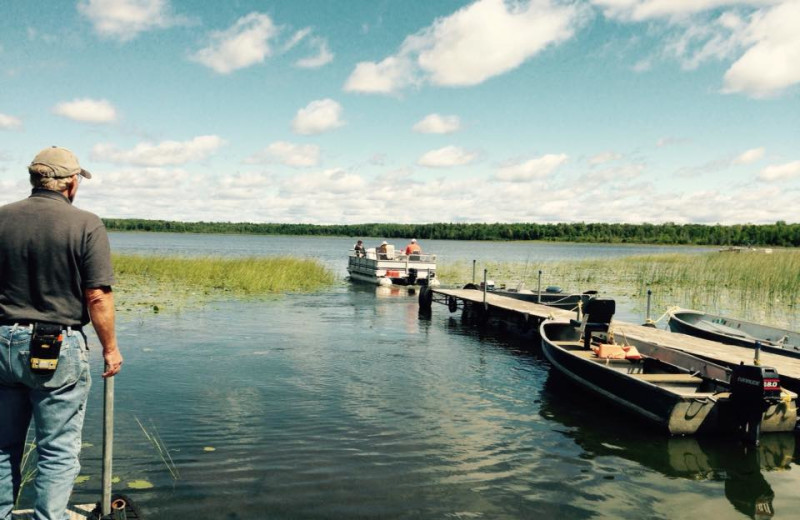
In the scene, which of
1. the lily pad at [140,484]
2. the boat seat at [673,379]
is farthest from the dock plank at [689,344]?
the lily pad at [140,484]

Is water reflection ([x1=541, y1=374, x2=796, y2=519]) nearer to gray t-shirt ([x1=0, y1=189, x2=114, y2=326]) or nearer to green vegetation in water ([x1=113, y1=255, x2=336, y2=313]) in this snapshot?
gray t-shirt ([x1=0, y1=189, x2=114, y2=326])

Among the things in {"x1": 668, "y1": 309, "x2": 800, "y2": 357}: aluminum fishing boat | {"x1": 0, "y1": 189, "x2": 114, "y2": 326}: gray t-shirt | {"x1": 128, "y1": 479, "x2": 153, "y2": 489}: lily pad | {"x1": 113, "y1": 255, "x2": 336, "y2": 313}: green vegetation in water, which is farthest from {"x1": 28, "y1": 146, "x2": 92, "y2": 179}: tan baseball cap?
{"x1": 113, "y1": 255, "x2": 336, "y2": 313}: green vegetation in water

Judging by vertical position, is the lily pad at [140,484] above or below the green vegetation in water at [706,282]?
below

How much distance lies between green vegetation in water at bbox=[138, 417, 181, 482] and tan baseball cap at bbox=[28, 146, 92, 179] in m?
4.39

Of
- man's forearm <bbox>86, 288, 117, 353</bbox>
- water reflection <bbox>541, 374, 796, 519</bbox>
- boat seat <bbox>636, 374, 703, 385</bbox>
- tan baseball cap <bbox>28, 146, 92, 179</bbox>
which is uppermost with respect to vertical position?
tan baseball cap <bbox>28, 146, 92, 179</bbox>

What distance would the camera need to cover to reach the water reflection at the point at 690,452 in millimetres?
7305

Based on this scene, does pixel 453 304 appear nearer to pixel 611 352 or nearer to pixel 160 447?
pixel 611 352

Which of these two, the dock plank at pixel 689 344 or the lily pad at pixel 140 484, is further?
the dock plank at pixel 689 344

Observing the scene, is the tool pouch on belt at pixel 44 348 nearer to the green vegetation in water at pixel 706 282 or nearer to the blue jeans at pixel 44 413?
the blue jeans at pixel 44 413

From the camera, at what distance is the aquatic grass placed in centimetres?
716

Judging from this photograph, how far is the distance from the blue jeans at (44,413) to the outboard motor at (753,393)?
833 centimetres

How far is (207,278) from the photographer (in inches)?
1276

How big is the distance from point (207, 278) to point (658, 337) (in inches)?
961

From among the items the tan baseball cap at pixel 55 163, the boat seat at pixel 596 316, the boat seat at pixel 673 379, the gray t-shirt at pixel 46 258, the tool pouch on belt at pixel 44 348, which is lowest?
the boat seat at pixel 673 379
